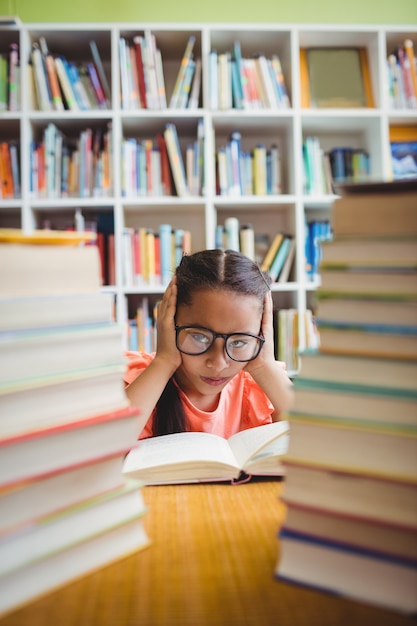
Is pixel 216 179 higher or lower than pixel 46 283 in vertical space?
higher

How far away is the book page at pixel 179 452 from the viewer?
84cm

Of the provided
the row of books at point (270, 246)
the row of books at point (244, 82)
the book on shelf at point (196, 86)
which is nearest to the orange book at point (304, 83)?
the row of books at point (244, 82)

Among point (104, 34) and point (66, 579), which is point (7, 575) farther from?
point (104, 34)

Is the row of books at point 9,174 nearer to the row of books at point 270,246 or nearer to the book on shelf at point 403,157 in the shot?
the row of books at point 270,246

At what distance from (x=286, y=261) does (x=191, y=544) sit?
2.34 metres

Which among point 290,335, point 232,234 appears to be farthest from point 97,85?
point 290,335

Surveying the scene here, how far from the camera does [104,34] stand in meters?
2.75

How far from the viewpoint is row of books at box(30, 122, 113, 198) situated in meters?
2.72

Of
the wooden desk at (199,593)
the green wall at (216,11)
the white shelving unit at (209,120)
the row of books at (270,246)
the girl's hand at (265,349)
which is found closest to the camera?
the wooden desk at (199,593)

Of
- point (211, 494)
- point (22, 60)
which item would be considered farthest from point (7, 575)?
point (22, 60)

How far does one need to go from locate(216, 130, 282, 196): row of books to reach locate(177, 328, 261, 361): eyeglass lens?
1633mm

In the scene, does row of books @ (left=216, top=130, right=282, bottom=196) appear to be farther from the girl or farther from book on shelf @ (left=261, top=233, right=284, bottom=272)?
the girl

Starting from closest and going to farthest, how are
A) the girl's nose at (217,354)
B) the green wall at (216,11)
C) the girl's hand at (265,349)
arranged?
the girl's nose at (217,354) < the girl's hand at (265,349) < the green wall at (216,11)

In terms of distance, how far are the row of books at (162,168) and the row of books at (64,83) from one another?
0.85 feet
